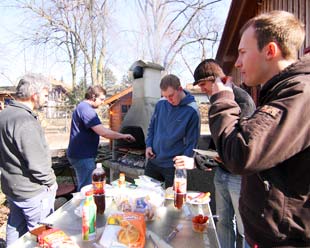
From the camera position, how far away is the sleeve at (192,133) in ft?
8.63

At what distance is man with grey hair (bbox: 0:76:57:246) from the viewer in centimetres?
215

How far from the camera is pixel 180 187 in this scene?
191 centimetres

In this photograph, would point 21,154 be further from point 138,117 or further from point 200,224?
point 138,117

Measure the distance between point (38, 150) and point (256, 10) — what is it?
3.65 m

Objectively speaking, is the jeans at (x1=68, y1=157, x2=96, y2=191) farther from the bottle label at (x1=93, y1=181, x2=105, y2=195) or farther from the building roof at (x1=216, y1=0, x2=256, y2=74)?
the building roof at (x1=216, y1=0, x2=256, y2=74)

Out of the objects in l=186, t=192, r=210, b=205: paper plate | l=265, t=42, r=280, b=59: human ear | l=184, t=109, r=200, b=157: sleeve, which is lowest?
l=186, t=192, r=210, b=205: paper plate

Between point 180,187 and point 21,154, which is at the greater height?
point 21,154

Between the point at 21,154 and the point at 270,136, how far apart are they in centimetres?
191

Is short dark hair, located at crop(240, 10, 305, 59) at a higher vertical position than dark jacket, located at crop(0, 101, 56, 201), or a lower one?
higher

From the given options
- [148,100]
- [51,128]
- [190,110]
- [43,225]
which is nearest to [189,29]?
[51,128]

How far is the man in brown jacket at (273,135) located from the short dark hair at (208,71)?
0.96m

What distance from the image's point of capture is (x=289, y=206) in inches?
38.2

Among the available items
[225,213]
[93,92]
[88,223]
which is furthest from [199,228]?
[93,92]

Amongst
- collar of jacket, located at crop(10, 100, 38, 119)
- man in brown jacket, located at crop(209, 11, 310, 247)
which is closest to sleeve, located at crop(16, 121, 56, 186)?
collar of jacket, located at crop(10, 100, 38, 119)
